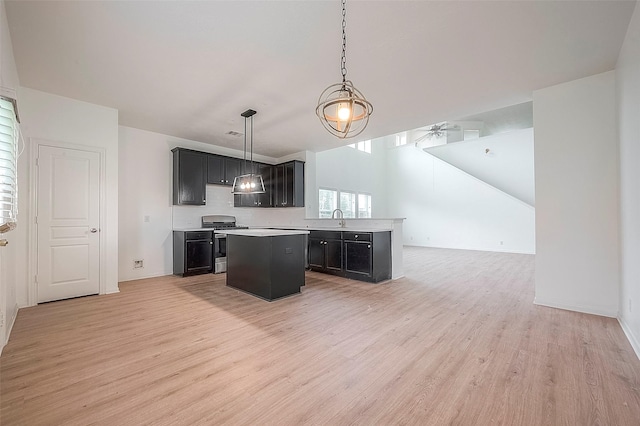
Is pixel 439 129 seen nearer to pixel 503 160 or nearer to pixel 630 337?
pixel 503 160

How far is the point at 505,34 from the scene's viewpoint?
254cm

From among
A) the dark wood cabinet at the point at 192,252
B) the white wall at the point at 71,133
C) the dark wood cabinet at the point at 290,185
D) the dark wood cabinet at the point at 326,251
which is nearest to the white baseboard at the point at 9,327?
the white wall at the point at 71,133

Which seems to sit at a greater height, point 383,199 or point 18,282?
point 383,199

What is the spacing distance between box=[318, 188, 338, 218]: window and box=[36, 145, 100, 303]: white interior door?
19.1 feet

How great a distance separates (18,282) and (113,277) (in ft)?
3.23

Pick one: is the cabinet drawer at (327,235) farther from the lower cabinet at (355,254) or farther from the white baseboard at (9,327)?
the white baseboard at (9,327)

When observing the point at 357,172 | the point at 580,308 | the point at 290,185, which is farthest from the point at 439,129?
→ the point at 580,308

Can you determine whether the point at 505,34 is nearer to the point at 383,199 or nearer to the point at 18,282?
the point at 18,282

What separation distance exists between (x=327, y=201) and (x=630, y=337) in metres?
7.30

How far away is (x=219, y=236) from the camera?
222 inches

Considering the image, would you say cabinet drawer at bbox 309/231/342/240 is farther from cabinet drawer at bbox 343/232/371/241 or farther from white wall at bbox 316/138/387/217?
white wall at bbox 316/138/387/217

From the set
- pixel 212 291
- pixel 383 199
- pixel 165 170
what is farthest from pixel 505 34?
pixel 383 199

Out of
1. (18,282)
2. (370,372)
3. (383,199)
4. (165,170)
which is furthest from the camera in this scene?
(383,199)

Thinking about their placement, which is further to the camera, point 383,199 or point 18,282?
point 383,199
